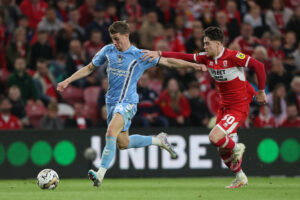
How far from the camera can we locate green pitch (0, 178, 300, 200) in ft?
30.3

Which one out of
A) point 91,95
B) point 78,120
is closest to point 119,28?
point 78,120

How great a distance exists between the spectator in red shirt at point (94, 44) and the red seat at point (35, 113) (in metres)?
2.00

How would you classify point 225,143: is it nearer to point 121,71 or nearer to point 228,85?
point 228,85

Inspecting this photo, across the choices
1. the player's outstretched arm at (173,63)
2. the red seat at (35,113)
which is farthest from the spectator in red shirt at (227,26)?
the player's outstretched arm at (173,63)

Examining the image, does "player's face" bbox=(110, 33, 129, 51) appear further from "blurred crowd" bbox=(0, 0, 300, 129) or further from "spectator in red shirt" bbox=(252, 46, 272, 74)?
"spectator in red shirt" bbox=(252, 46, 272, 74)

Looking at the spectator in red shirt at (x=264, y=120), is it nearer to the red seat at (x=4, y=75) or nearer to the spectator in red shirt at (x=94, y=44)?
the spectator in red shirt at (x=94, y=44)

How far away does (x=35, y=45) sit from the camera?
1656 centimetres

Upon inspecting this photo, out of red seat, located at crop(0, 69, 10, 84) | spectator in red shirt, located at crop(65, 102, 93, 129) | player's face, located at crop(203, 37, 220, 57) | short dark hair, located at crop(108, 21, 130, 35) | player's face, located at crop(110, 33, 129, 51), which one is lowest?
spectator in red shirt, located at crop(65, 102, 93, 129)

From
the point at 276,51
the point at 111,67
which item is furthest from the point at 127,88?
the point at 276,51

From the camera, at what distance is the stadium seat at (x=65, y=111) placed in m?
15.5

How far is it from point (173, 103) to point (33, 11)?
482 cm

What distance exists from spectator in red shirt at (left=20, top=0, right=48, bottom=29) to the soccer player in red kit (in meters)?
7.65

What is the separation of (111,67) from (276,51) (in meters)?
7.75

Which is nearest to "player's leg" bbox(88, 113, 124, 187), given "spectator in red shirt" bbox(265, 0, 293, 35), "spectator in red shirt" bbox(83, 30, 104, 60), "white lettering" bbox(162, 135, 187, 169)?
"white lettering" bbox(162, 135, 187, 169)
